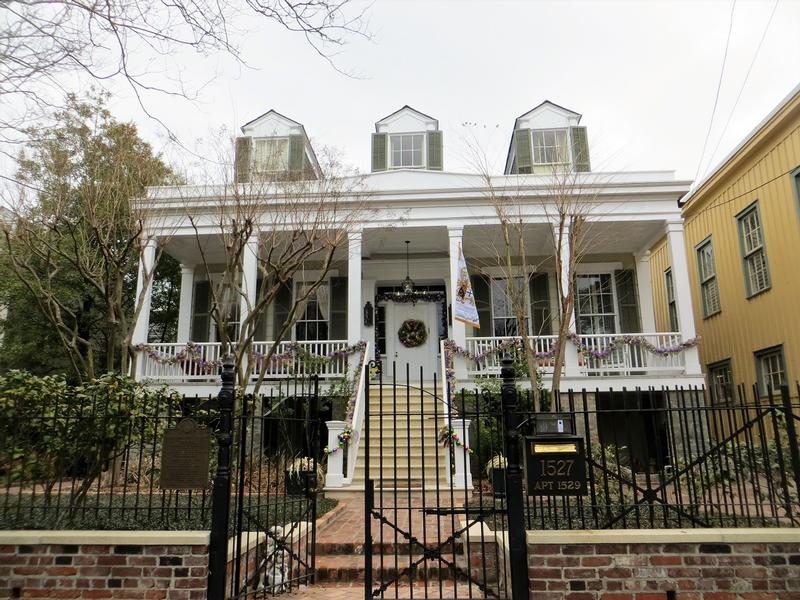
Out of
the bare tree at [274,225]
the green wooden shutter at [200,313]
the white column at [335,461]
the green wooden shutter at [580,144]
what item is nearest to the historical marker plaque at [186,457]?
the bare tree at [274,225]

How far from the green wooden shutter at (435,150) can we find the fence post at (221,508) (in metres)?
11.0

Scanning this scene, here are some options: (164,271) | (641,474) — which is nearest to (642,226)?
(641,474)

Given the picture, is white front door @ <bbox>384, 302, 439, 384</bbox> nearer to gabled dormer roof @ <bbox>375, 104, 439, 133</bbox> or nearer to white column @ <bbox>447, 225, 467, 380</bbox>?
white column @ <bbox>447, 225, 467, 380</bbox>

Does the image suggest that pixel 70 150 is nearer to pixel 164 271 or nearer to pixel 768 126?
pixel 164 271

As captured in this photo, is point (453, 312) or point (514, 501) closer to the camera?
point (514, 501)

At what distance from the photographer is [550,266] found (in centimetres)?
1441

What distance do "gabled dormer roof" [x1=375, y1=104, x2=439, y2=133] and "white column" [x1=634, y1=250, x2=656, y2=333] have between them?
6213 millimetres

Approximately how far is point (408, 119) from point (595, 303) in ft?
22.2

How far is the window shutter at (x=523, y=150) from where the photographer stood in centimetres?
1433

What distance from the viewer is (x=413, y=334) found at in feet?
48.0

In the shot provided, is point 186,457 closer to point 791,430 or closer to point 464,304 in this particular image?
point 791,430

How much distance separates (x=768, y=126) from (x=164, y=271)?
16953 millimetres

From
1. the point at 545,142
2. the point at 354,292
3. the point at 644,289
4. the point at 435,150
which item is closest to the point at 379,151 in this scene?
the point at 435,150

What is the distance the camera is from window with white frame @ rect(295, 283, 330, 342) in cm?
1475
